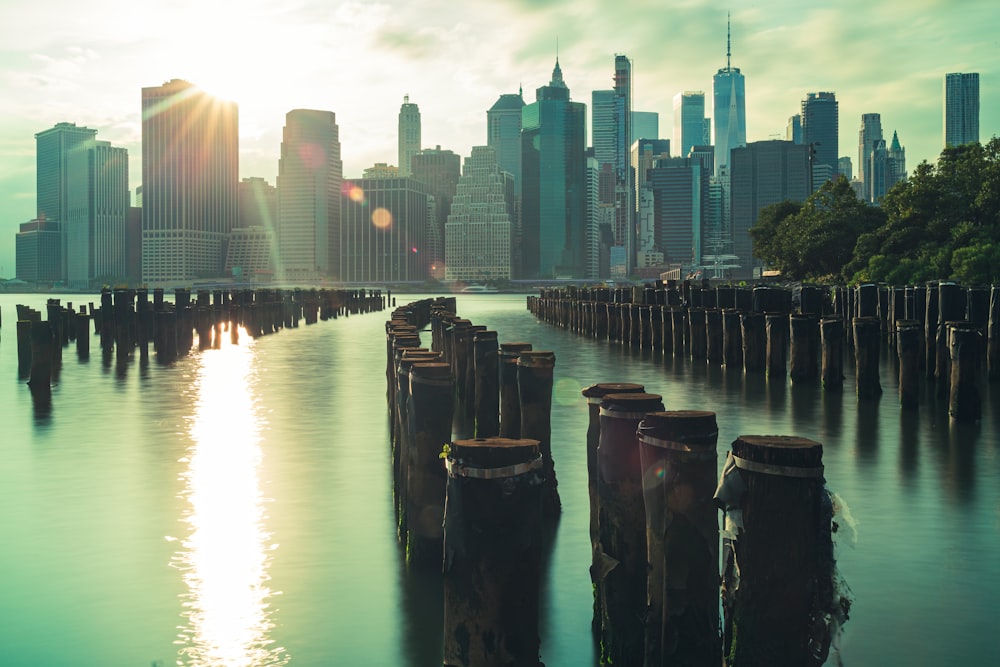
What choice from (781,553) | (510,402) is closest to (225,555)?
(510,402)

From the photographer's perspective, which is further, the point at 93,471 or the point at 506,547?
the point at 93,471

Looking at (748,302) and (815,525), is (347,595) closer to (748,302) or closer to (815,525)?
(815,525)

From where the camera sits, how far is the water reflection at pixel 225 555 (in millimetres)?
8797

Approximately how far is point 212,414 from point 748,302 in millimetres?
25531

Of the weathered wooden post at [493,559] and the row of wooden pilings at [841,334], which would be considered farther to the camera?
the row of wooden pilings at [841,334]

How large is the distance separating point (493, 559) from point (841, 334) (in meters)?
21.1

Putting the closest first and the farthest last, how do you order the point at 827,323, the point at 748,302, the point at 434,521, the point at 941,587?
the point at 941,587 < the point at 434,521 < the point at 827,323 < the point at 748,302

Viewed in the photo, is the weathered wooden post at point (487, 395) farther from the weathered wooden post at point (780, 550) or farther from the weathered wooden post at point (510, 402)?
the weathered wooden post at point (780, 550)

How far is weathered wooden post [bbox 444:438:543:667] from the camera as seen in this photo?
621cm

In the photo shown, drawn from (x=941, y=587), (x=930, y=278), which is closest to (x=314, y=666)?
(x=941, y=587)

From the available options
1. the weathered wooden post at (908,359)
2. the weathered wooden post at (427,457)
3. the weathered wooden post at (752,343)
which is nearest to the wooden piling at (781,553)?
the weathered wooden post at (427,457)

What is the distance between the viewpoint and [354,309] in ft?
344

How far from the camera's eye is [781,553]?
593 cm

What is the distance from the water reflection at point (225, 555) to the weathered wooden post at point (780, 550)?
447cm
